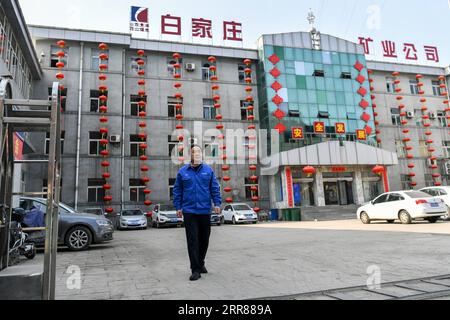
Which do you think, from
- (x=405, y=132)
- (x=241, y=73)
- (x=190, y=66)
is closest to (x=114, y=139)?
(x=190, y=66)

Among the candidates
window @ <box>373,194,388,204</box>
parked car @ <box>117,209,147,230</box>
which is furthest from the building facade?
window @ <box>373,194,388,204</box>

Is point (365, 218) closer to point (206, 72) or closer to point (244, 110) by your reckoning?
point (244, 110)

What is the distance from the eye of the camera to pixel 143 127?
939 inches

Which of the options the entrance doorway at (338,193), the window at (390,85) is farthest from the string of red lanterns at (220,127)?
the window at (390,85)

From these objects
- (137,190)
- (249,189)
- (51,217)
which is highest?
(137,190)

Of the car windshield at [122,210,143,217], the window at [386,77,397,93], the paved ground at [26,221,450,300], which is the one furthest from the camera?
the window at [386,77,397,93]

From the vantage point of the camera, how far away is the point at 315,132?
25.5 metres

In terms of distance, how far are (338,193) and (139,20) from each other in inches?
769

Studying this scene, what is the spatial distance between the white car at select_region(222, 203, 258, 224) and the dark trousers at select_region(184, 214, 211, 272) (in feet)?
49.8

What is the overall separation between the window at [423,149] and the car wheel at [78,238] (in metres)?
29.6

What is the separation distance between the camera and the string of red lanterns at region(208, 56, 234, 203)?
24.4 metres

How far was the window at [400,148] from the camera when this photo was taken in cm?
2958

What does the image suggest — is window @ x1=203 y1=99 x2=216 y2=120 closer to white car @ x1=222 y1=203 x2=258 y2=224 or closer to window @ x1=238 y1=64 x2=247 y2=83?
window @ x1=238 y1=64 x2=247 y2=83
